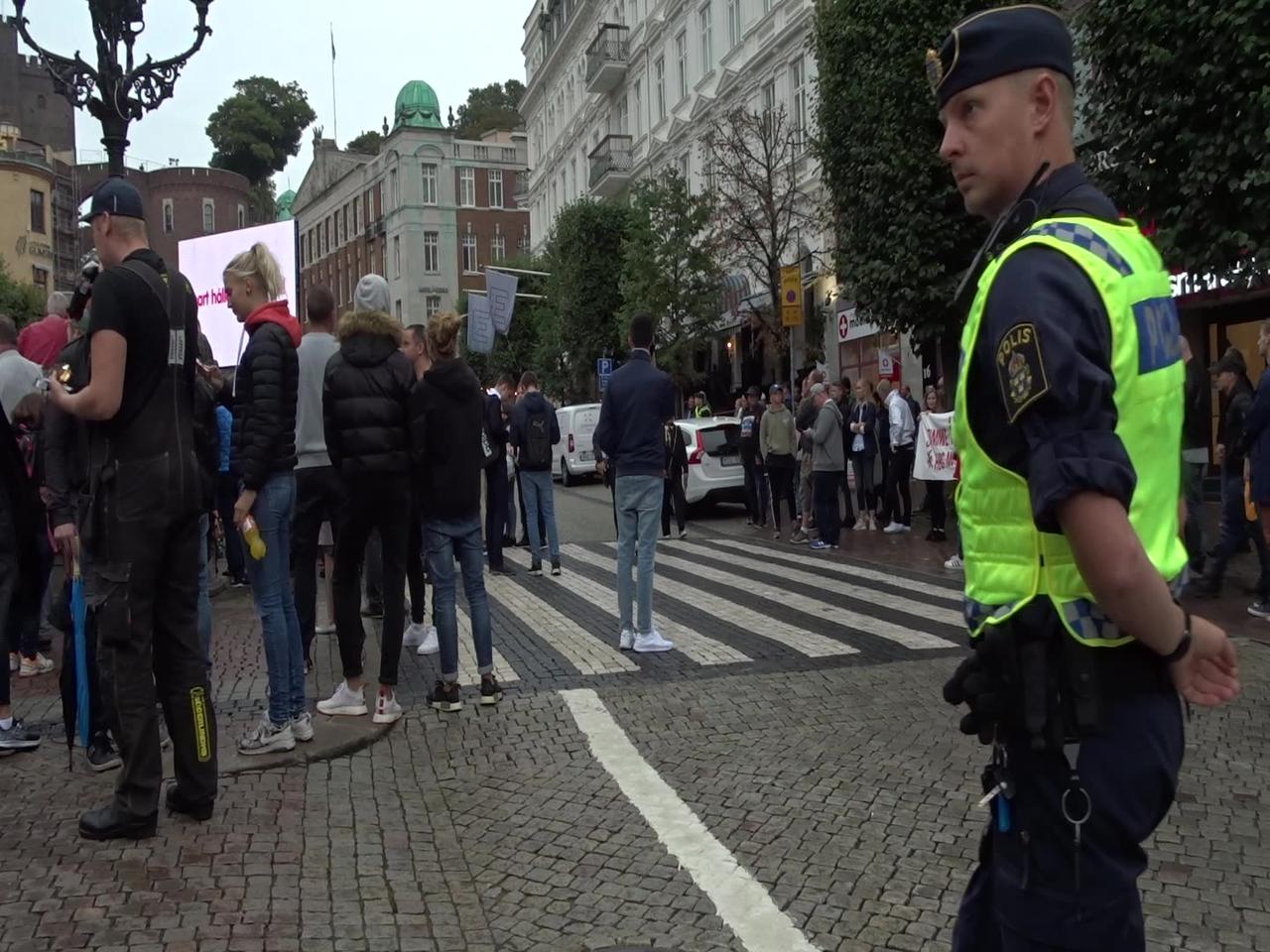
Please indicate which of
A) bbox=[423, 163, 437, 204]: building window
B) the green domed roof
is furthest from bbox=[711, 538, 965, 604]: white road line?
the green domed roof

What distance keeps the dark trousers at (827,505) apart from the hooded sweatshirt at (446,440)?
821 cm

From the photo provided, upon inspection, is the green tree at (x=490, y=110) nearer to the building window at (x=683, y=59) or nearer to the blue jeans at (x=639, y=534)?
the building window at (x=683, y=59)

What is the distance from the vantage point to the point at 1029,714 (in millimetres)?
1781

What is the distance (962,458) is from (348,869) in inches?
116

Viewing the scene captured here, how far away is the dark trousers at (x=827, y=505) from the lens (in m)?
13.9

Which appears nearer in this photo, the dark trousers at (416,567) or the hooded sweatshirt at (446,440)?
the hooded sweatshirt at (446,440)

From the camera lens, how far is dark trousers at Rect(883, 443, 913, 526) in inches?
602

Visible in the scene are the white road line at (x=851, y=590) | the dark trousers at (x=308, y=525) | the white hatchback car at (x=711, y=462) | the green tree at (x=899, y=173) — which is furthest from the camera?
the white hatchback car at (x=711, y=462)

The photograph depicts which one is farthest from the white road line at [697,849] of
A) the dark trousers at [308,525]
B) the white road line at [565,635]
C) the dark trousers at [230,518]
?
the dark trousers at [230,518]

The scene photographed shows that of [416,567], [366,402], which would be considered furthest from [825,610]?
[366,402]

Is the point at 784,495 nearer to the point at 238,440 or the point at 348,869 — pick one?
the point at 238,440

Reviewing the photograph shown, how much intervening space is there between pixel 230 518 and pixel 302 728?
17.9ft

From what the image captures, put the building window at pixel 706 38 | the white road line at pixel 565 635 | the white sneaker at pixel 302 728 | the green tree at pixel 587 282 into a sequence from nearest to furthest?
the white sneaker at pixel 302 728, the white road line at pixel 565 635, the building window at pixel 706 38, the green tree at pixel 587 282

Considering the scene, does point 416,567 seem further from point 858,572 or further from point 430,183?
point 430,183
